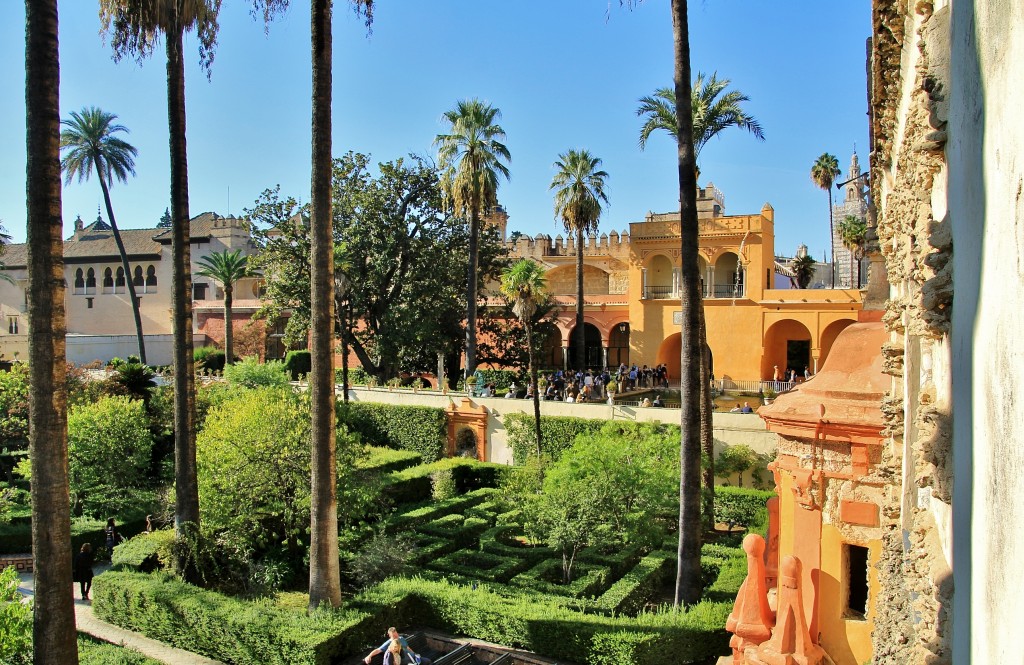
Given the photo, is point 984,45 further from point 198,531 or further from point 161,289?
point 161,289

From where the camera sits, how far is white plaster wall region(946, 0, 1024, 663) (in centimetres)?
161

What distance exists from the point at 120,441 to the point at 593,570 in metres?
14.5

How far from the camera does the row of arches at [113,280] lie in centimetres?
5589

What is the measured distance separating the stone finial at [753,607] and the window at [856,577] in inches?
35.1

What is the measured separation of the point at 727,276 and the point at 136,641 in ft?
101

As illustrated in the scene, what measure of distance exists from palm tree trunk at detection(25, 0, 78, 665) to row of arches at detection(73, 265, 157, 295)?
51358 mm

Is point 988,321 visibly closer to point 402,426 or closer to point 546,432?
point 546,432

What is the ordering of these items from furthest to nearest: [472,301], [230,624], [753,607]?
[472,301]
[230,624]
[753,607]

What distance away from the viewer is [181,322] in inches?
580

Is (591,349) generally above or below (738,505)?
above

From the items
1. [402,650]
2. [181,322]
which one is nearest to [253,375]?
[181,322]

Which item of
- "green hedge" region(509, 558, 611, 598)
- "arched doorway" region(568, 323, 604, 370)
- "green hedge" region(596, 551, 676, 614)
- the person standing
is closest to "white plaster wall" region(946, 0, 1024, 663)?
"green hedge" region(596, 551, 676, 614)

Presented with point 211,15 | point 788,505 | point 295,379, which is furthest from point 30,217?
point 295,379

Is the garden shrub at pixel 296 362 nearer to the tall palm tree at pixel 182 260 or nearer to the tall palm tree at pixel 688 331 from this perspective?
the tall palm tree at pixel 182 260
